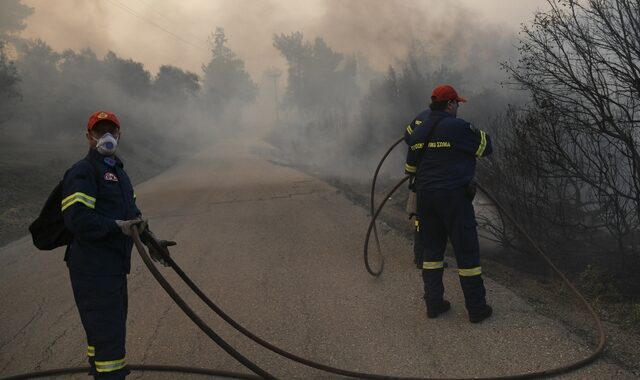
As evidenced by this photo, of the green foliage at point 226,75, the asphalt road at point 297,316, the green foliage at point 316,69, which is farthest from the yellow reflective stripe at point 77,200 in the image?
the green foliage at point 226,75

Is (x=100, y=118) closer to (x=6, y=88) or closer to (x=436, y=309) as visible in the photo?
(x=436, y=309)

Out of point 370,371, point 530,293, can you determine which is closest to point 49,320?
point 370,371

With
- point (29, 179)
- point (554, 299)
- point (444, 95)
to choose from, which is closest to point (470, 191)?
point (444, 95)

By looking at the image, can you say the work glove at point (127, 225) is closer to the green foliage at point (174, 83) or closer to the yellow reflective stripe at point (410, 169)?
the yellow reflective stripe at point (410, 169)

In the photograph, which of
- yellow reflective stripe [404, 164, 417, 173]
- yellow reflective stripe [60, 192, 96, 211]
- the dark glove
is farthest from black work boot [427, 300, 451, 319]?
yellow reflective stripe [60, 192, 96, 211]

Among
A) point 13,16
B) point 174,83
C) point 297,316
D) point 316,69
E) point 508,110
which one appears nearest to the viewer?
point 297,316

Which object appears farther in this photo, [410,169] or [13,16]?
[13,16]

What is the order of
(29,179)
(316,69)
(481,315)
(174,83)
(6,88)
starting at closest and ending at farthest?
(481,315) → (29,179) → (6,88) → (174,83) → (316,69)

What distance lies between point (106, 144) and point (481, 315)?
2986 millimetres

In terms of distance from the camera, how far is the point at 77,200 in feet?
8.36

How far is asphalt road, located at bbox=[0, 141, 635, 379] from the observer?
328 cm

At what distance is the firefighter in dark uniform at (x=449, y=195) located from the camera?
3.75 metres

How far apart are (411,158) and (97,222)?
2.60 metres

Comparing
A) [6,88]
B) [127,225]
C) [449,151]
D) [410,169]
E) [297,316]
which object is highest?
[6,88]
